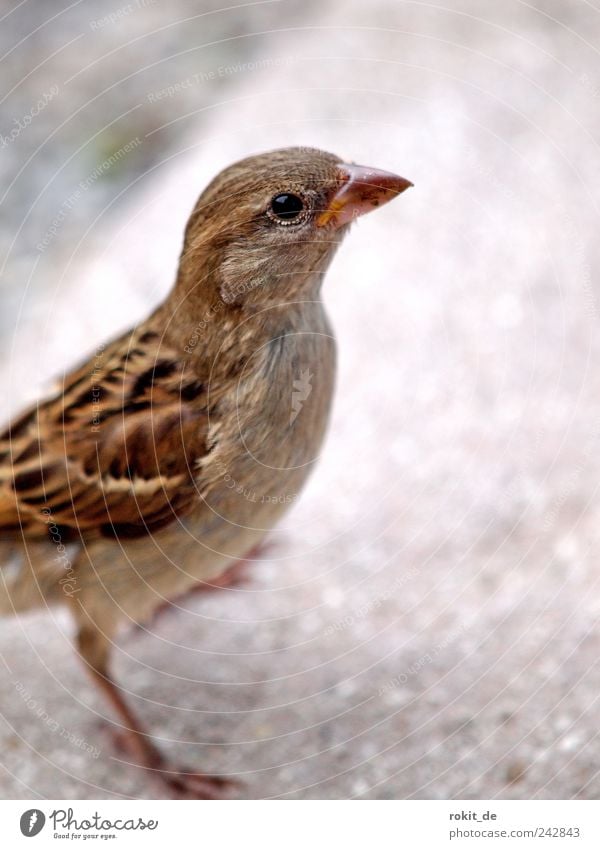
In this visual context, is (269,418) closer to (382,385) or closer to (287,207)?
(287,207)

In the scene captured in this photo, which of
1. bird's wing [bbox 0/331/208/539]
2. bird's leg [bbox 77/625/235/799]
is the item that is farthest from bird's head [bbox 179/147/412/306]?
bird's leg [bbox 77/625/235/799]

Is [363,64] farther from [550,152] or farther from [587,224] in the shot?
[587,224]

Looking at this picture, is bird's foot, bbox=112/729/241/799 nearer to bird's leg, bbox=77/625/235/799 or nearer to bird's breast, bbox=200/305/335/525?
bird's leg, bbox=77/625/235/799

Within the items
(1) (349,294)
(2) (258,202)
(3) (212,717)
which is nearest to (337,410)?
(1) (349,294)

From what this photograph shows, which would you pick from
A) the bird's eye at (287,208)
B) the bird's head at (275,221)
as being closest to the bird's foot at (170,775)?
the bird's head at (275,221)

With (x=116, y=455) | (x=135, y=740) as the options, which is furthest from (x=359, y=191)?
(x=135, y=740)
